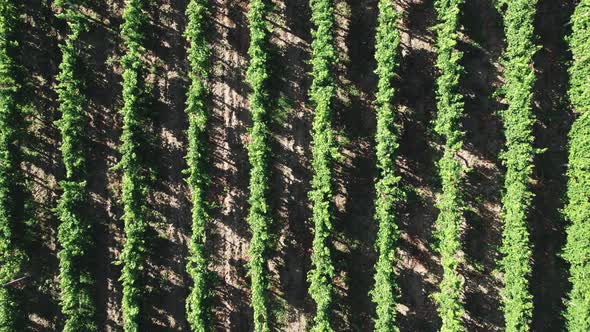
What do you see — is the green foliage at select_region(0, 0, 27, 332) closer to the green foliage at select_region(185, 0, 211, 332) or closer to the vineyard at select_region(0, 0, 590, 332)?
the vineyard at select_region(0, 0, 590, 332)

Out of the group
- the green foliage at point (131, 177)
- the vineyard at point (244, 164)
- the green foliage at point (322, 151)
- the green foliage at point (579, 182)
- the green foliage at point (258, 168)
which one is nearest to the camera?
the green foliage at point (579, 182)

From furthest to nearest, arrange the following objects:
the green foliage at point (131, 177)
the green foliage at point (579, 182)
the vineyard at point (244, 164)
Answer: the vineyard at point (244, 164)
the green foliage at point (131, 177)
the green foliage at point (579, 182)

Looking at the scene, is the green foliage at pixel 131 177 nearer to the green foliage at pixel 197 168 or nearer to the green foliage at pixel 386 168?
the green foliage at pixel 197 168

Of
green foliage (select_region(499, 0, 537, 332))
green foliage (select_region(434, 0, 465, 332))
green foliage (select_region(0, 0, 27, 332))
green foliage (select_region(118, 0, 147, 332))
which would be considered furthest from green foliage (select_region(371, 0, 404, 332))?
green foliage (select_region(0, 0, 27, 332))

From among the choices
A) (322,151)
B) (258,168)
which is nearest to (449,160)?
(322,151)

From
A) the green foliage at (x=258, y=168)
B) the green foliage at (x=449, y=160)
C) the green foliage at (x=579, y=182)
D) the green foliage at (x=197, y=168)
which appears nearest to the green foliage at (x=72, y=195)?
the green foliage at (x=197, y=168)

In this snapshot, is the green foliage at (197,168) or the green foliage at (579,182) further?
the green foliage at (197,168)
